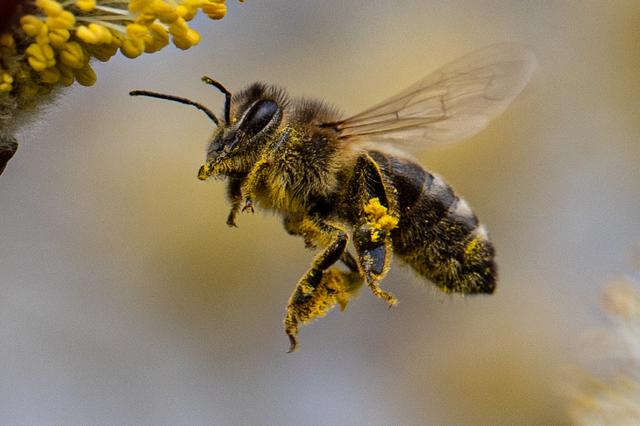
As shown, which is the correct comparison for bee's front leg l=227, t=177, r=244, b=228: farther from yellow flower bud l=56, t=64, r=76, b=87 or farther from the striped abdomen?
yellow flower bud l=56, t=64, r=76, b=87

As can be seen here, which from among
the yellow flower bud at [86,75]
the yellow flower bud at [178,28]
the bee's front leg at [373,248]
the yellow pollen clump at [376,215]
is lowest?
the bee's front leg at [373,248]

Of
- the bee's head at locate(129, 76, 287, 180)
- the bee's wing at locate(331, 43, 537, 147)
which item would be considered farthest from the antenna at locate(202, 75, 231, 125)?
the bee's wing at locate(331, 43, 537, 147)

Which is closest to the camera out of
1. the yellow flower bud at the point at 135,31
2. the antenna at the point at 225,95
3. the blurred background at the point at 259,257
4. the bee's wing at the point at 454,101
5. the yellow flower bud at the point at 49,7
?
the yellow flower bud at the point at 49,7

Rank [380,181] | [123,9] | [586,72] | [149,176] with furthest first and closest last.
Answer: [586,72] → [149,176] → [380,181] → [123,9]

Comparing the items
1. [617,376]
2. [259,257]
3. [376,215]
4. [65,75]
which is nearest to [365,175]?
[376,215]

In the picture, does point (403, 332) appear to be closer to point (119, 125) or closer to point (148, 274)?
point (148, 274)

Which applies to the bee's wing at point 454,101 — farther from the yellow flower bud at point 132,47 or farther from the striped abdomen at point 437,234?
the yellow flower bud at point 132,47

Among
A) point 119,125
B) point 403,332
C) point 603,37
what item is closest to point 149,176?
point 119,125

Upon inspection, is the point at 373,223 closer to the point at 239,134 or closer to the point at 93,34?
the point at 239,134

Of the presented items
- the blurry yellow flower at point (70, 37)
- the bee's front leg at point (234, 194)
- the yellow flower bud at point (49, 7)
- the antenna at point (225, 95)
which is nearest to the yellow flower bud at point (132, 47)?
the blurry yellow flower at point (70, 37)
